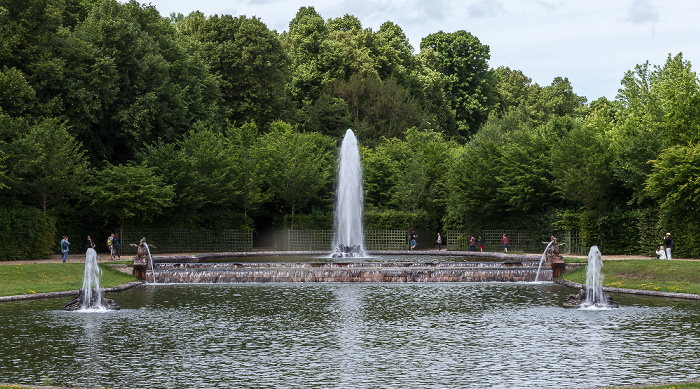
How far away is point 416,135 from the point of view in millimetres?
85375

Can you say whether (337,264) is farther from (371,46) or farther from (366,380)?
(371,46)

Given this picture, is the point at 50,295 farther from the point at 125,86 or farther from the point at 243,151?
the point at 243,151

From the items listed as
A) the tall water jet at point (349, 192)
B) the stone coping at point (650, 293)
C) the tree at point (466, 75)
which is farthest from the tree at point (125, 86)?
the tree at point (466, 75)

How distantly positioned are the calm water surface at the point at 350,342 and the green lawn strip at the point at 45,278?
3.27 meters

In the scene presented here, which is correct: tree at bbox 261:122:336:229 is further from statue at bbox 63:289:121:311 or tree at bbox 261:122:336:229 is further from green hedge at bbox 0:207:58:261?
statue at bbox 63:289:121:311

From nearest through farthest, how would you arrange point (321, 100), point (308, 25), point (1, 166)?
1. point (1, 166)
2. point (321, 100)
3. point (308, 25)

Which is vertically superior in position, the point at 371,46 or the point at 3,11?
the point at 371,46

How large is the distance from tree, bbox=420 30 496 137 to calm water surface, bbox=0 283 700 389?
8297 cm

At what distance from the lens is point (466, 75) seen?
4557 inches

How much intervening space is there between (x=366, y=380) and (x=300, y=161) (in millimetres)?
56201

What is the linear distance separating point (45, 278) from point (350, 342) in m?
22.2

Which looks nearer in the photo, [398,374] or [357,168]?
[398,374]

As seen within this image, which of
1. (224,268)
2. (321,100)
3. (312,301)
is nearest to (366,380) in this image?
(312,301)

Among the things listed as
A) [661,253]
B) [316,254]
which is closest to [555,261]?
[661,253]
